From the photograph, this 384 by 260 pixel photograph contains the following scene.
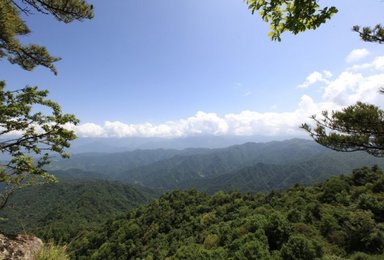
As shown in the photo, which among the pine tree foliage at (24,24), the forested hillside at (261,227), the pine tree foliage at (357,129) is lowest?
the forested hillside at (261,227)

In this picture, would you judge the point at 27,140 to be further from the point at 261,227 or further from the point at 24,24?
the point at 261,227

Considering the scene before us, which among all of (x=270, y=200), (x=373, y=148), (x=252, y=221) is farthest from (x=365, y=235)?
(x=270, y=200)

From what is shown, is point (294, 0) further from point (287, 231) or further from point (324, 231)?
point (324, 231)

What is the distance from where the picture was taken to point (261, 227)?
34.5 m

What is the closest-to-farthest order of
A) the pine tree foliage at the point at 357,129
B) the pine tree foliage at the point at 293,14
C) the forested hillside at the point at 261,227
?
the pine tree foliage at the point at 293,14, the pine tree foliage at the point at 357,129, the forested hillside at the point at 261,227

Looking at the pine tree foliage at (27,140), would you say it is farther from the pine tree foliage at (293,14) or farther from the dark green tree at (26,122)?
the pine tree foliage at (293,14)

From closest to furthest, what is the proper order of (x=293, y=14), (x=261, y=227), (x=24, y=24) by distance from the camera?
1. (x=293, y=14)
2. (x=24, y=24)
3. (x=261, y=227)

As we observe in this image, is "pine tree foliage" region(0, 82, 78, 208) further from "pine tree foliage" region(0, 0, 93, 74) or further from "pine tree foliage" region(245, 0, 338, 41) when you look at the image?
"pine tree foliage" region(245, 0, 338, 41)

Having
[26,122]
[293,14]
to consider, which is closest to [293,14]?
[293,14]

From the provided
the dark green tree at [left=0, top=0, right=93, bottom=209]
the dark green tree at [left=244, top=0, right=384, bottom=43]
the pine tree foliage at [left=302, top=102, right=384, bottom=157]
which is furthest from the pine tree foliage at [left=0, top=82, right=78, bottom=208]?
the pine tree foliage at [left=302, top=102, right=384, bottom=157]

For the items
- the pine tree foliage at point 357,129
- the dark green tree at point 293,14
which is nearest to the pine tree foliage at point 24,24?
the dark green tree at point 293,14

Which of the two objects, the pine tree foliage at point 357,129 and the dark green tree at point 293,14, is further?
the pine tree foliage at point 357,129

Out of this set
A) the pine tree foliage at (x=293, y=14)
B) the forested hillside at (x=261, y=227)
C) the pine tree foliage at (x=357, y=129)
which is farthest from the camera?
the forested hillside at (x=261, y=227)

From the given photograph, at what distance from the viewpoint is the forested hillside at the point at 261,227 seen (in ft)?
85.9
